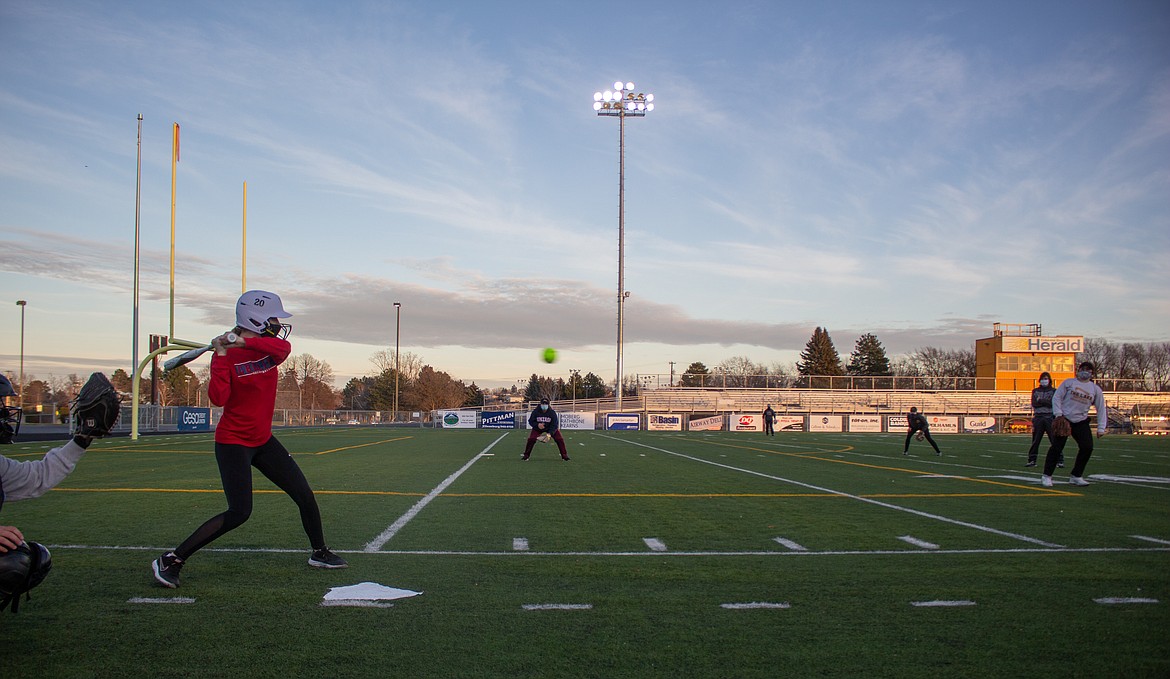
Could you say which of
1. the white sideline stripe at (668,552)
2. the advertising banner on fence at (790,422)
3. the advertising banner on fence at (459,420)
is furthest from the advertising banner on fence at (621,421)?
the white sideline stripe at (668,552)

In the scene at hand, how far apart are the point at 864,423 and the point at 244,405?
5259 centimetres

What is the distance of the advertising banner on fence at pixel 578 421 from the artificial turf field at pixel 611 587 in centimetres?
4050

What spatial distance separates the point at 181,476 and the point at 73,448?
33.5 ft

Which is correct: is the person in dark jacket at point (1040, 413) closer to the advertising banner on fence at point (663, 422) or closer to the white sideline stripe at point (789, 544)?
the white sideline stripe at point (789, 544)

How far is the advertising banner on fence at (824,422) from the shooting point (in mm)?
54237

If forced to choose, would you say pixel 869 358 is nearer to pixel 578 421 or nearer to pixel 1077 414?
pixel 578 421

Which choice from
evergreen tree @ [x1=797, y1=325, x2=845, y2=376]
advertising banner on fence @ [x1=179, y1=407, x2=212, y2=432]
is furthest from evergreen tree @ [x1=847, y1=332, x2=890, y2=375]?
advertising banner on fence @ [x1=179, y1=407, x2=212, y2=432]

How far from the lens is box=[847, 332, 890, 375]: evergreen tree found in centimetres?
11781

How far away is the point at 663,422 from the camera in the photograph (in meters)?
53.5

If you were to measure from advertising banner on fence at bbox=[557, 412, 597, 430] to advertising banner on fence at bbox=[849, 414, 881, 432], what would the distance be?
17.3m

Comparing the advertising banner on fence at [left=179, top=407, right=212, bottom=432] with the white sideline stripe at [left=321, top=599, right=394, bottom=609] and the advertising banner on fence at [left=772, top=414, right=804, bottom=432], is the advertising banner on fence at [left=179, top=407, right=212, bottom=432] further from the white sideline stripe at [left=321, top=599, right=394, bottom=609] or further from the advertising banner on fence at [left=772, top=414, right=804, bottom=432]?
the white sideline stripe at [left=321, top=599, right=394, bottom=609]

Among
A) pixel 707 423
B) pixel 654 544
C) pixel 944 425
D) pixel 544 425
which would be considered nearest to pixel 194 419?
pixel 544 425

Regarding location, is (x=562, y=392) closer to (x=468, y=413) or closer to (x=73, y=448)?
(x=468, y=413)

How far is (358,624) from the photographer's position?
4336mm
